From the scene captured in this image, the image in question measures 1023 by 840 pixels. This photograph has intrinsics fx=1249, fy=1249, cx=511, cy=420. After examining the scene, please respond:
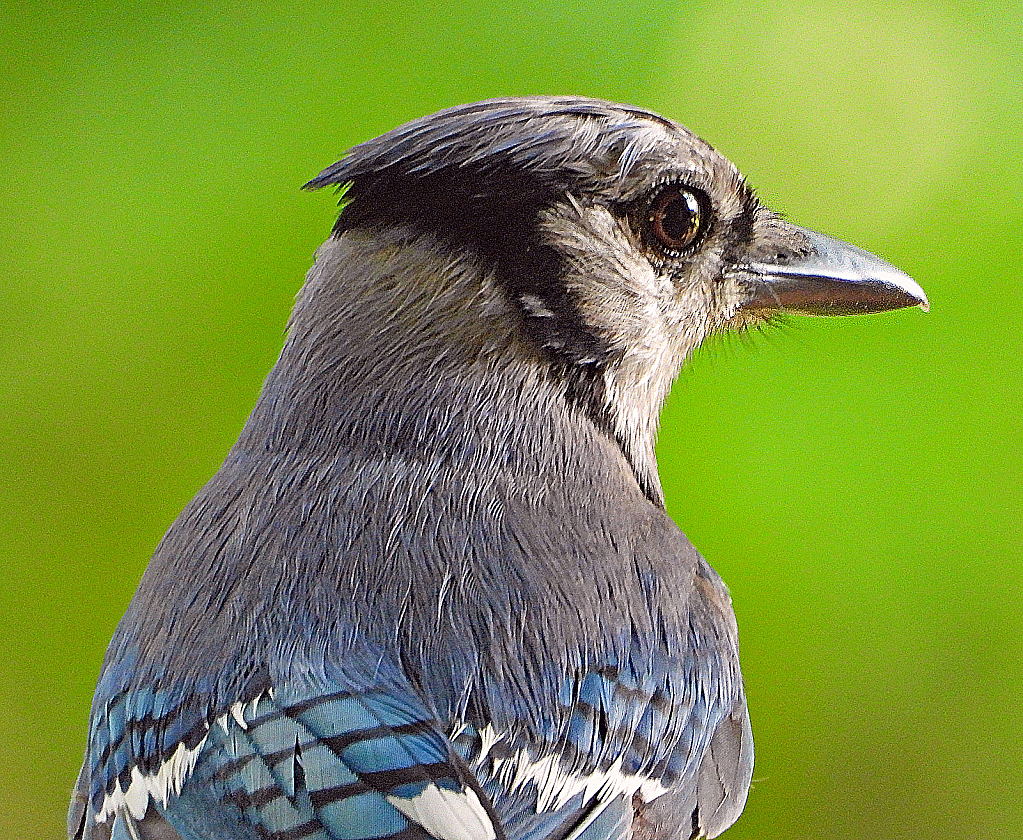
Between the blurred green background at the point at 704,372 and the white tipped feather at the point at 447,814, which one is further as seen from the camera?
the blurred green background at the point at 704,372

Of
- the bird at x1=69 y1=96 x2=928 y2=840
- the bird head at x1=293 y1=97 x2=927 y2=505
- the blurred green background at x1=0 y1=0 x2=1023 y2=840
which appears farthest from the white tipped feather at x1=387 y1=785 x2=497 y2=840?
the blurred green background at x1=0 y1=0 x2=1023 y2=840

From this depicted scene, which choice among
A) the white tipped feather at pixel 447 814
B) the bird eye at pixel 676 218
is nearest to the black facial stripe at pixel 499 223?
the bird eye at pixel 676 218

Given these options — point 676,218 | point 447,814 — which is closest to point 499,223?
point 676,218

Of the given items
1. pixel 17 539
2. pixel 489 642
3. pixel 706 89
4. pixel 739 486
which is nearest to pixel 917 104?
pixel 706 89

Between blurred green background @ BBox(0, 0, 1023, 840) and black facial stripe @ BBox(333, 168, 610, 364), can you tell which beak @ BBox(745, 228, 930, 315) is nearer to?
black facial stripe @ BBox(333, 168, 610, 364)

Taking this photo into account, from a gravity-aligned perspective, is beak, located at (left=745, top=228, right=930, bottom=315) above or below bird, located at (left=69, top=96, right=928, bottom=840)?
above

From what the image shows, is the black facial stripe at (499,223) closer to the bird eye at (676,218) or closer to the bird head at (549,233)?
the bird head at (549,233)

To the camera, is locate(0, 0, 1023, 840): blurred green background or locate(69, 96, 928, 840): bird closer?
locate(69, 96, 928, 840): bird

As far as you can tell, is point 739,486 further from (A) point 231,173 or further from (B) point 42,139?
(B) point 42,139
